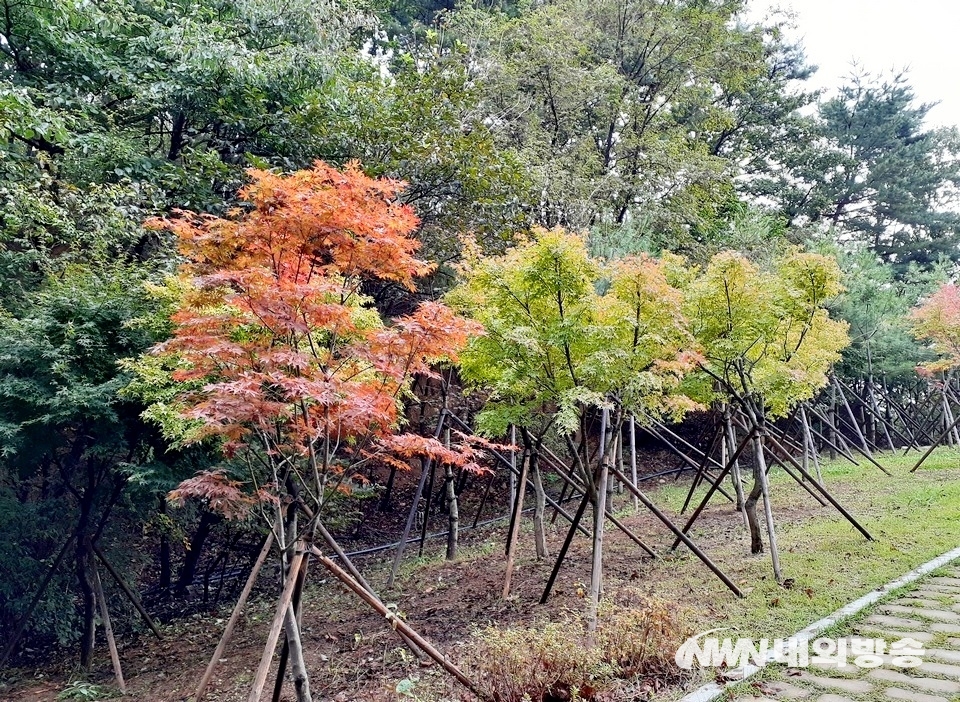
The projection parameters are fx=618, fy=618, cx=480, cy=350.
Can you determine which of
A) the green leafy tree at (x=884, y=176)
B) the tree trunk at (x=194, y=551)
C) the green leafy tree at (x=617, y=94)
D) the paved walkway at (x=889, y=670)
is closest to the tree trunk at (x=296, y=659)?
the paved walkway at (x=889, y=670)

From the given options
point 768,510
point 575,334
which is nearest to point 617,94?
point 575,334

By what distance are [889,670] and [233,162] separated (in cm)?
893

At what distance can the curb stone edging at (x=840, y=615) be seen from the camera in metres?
3.31

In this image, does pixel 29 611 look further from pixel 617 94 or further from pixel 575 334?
pixel 617 94

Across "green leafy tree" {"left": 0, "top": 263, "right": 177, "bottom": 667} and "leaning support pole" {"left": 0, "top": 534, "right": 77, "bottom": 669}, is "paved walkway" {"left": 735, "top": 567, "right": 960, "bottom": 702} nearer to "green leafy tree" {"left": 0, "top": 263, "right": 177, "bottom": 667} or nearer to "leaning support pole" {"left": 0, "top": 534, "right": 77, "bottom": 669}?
"green leafy tree" {"left": 0, "top": 263, "right": 177, "bottom": 667}

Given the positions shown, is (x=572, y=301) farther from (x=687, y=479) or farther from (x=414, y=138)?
(x=687, y=479)

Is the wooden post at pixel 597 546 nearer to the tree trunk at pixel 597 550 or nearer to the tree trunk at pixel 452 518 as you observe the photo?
the tree trunk at pixel 597 550

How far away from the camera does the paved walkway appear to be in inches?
126

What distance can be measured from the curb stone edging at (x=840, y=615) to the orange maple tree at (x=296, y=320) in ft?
6.91

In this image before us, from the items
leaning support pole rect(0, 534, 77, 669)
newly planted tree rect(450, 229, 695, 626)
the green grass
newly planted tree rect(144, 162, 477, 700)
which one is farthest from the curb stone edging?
leaning support pole rect(0, 534, 77, 669)

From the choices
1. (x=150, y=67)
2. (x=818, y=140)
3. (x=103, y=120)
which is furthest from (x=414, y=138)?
(x=818, y=140)

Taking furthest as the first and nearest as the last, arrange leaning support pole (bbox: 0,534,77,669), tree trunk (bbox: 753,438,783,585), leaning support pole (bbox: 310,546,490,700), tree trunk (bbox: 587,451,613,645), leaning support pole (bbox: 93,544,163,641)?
leaning support pole (bbox: 93,544,163,641), leaning support pole (bbox: 0,534,77,669), tree trunk (bbox: 753,438,783,585), tree trunk (bbox: 587,451,613,645), leaning support pole (bbox: 310,546,490,700)

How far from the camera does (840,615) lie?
171 inches

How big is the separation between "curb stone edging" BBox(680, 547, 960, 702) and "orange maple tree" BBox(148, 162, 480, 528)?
2107 mm
